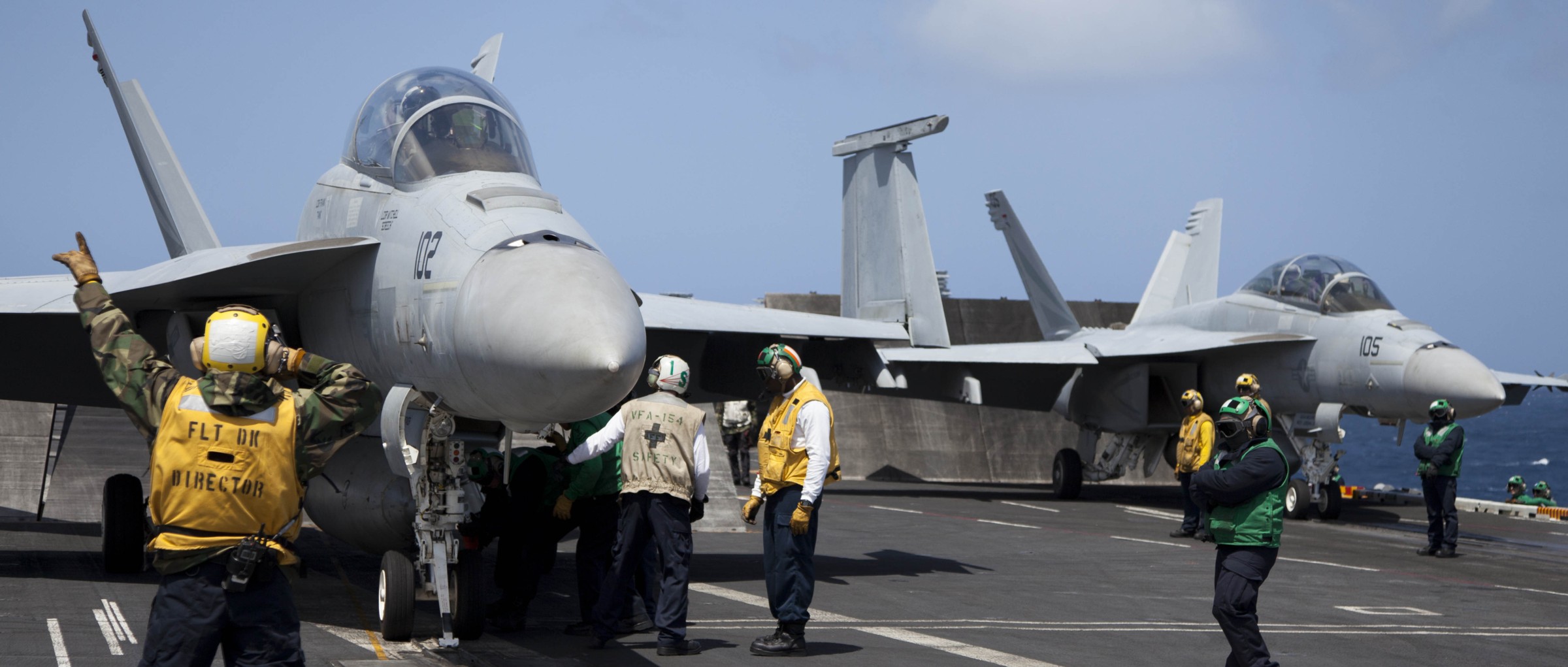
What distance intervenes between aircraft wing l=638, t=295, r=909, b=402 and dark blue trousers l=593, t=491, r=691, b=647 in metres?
2.54

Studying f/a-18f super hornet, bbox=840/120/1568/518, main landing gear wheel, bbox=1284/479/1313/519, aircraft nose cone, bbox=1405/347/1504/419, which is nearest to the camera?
aircraft nose cone, bbox=1405/347/1504/419

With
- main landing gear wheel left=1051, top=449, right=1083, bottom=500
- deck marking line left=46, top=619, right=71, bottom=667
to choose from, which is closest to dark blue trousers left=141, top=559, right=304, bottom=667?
deck marking line left=46, top=619, right=71, bottom=667

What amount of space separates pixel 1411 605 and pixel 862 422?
17.6 meters

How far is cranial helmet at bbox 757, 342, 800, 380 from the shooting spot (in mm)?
7930

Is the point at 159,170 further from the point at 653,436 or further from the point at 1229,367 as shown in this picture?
the point at 1229,367

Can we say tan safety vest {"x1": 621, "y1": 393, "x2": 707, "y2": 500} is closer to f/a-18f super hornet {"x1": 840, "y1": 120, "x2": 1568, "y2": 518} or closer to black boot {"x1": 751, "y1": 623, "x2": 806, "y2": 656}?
black boot {"x1": 751, "y1": 623, "x2": 806, "y2": 656}

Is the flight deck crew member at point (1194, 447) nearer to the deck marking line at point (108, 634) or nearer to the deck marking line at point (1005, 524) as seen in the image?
the deck marking line at point (1005, 524)

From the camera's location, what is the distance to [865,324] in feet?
43.4

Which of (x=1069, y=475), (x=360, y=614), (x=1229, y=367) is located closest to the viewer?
(x=360, y=614)

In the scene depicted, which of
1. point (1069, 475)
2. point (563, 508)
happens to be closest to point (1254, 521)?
point (563, 508)

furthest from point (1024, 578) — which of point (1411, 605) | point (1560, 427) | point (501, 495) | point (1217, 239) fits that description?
point (1560, 427)

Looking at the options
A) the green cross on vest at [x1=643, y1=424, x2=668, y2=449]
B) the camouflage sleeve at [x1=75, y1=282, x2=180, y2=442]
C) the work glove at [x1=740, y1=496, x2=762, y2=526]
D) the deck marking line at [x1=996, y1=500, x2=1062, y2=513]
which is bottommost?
the deck marking line at [x1=996, y1=500, x2=1062, y2=513]

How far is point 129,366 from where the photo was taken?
4383mm

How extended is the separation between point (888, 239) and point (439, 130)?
10803 millimetres
